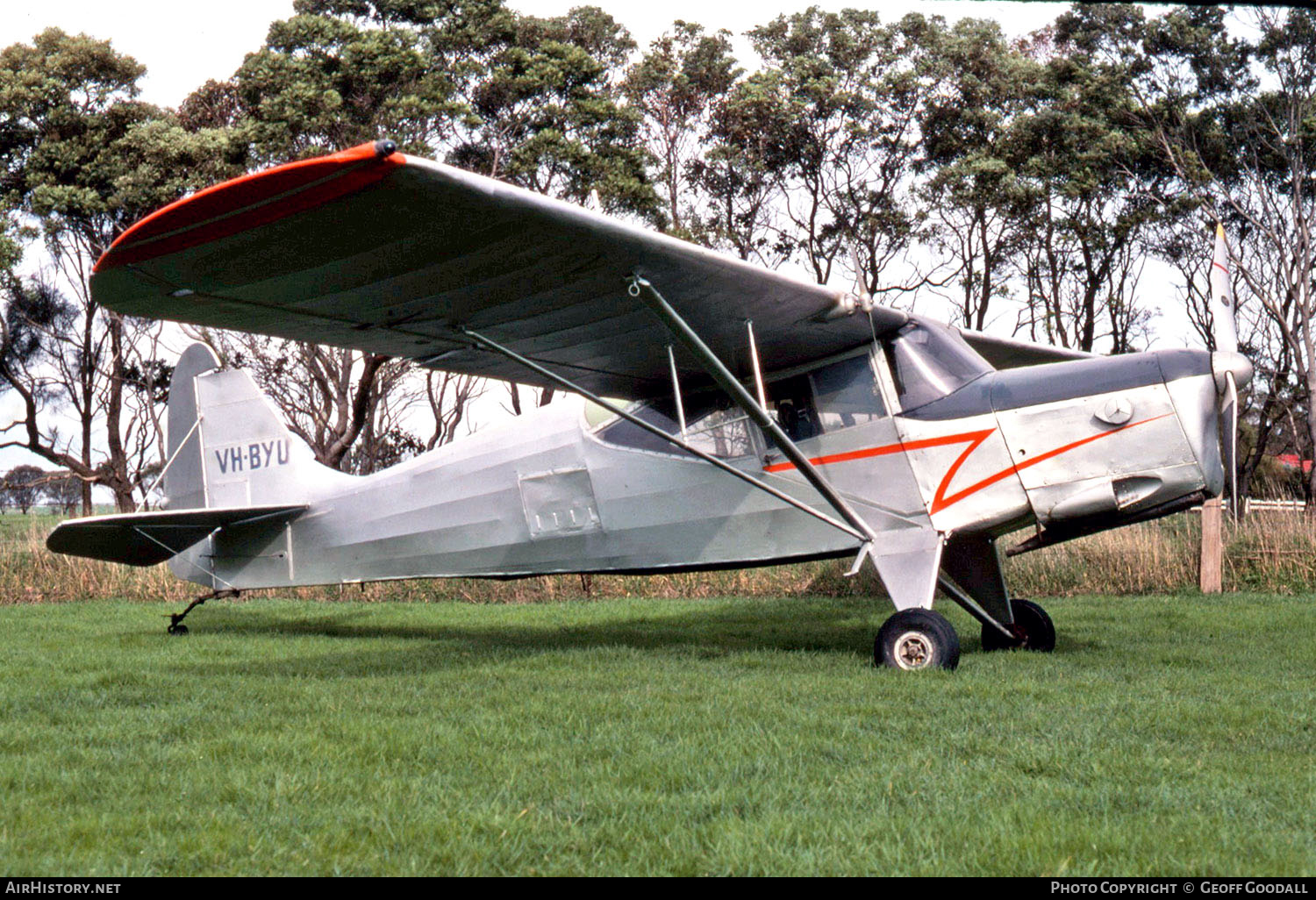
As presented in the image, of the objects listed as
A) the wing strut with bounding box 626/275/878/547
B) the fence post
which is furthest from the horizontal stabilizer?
the fence post

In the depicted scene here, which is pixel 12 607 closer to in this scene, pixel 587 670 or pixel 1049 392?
pixel 587 670

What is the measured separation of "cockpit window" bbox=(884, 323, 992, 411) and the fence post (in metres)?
6.81

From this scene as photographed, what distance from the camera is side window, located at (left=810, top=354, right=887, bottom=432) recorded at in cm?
745

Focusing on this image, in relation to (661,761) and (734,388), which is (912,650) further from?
(661,761)

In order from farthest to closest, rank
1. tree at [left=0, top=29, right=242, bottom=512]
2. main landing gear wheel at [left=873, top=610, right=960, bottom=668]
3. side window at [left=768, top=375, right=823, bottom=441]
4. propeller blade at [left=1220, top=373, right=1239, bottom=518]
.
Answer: tree at [left=0, top=29, right=242, bottom=512], side window at [left=768, top=375, right=823, bottom=441], propeller blade at [left=1220, top=373, right=1239, bottom=518], main landing gear wheel at [left=873, top=610, right=960, bottom=668]

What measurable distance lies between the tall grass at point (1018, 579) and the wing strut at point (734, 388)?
586 cm

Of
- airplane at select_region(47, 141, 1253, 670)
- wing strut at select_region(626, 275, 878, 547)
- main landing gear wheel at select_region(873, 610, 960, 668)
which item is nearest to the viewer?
airplane at select_region(47, 141, 1253, 670)

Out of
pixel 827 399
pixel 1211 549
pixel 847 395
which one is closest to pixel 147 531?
pixel 827 399

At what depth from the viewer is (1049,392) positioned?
695 cm

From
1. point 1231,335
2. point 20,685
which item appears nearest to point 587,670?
point 20,685

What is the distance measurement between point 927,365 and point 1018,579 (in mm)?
6881

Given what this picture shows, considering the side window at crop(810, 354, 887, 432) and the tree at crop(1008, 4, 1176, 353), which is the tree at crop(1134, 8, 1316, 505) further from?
the side window at crop(810, 354, 887, 432)

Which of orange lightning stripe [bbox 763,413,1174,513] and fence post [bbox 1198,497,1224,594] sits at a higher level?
orange lightning stripe [bbox 763,413,1174,513]

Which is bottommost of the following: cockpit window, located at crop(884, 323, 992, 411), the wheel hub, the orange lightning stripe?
the wheel hub
